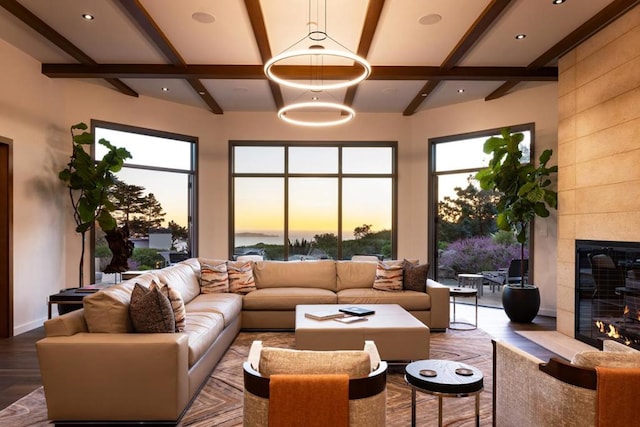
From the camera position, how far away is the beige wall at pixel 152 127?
5.07 meters

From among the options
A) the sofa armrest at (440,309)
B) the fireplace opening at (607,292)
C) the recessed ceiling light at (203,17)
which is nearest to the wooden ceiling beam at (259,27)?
the recessed ceiling light at (203,17)

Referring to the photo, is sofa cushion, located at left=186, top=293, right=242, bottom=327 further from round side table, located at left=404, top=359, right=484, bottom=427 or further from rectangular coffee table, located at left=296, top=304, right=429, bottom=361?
round side table, located at left=404, top=359, right=484, bottom=427

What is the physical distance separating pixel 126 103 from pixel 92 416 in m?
5.31

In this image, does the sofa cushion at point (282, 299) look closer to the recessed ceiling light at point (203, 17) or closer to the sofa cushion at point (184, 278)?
the sofa cushion at point (184, 278)

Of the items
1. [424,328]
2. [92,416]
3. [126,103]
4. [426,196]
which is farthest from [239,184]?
[92,416]

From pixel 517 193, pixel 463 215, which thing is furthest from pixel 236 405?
pixel 463 215

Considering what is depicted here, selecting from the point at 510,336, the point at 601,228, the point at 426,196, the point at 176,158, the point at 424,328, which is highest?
the point at 176,158

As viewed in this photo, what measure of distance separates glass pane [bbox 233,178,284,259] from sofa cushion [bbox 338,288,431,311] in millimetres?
3086

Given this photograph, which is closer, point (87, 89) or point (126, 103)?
point (87, 89)

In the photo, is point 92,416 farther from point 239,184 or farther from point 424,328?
point 239,184

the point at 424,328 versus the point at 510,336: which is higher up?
the point at 424,328

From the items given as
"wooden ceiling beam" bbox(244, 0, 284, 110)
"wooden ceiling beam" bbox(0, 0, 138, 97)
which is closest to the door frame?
"wooden ceiling beam" bbox(0, 0, 138, 97)

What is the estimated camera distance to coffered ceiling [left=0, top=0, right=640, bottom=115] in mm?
4004

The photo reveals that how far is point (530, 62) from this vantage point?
17.5ft
